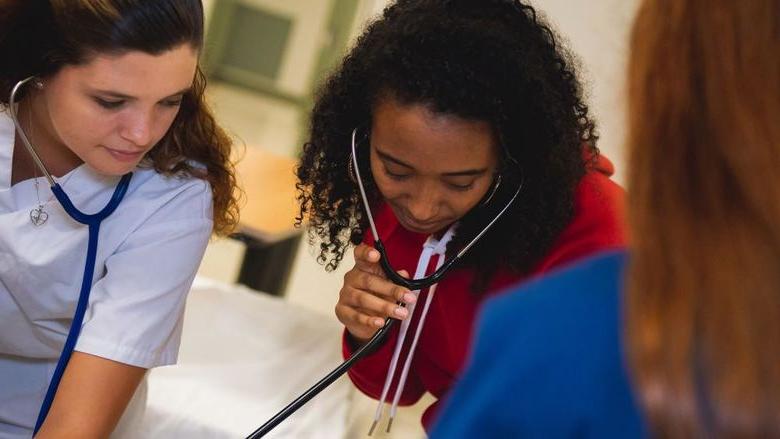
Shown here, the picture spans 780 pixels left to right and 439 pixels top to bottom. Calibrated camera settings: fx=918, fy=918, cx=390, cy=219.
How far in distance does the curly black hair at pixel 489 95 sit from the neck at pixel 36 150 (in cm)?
35

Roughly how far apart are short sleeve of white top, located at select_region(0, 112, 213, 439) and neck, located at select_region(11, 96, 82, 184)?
0.02 m

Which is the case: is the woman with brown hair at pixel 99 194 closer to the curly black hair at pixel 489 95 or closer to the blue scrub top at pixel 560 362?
the curly black hair at pixel 489 95

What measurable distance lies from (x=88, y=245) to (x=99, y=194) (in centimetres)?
9

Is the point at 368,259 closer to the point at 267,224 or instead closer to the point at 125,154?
the point at 125,154

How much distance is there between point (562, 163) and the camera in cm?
117

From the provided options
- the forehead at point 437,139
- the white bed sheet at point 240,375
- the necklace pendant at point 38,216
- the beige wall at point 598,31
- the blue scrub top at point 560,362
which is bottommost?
the white bed sheet at point 240,375

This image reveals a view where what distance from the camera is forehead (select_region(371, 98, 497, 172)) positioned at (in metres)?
1.08

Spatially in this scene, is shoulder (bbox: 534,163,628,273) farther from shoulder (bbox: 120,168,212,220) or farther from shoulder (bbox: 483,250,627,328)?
shoulder (bbox: 483,250,627,328)

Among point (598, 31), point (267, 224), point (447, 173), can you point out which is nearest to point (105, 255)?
point (447, 173)

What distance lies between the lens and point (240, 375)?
1.71 metres

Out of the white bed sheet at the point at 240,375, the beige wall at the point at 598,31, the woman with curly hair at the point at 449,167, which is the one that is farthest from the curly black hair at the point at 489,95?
the beige wall at the point at 598,31

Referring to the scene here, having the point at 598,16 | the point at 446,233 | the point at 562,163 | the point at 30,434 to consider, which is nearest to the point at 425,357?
the point at 446,233

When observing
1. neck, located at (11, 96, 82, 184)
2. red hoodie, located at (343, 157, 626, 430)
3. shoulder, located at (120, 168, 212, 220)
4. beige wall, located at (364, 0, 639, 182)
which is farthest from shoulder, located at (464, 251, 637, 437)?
beige wall, located at (364, 0, 639, 182)

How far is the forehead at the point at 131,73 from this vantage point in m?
1.11
